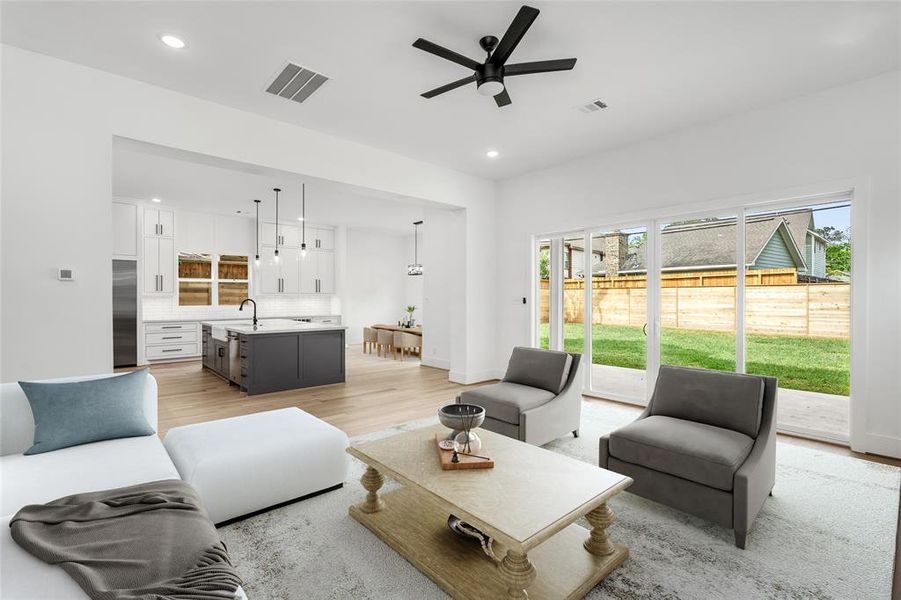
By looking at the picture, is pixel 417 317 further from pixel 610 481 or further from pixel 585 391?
pixel 610 481

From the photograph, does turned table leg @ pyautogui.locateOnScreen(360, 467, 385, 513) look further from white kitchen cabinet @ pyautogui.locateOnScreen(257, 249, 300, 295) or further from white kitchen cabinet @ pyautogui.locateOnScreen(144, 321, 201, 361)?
white kitchen cabinet @ pyautogui.locateOnScreen(257, 249, 300, 295)

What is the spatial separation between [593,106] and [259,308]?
8.04m

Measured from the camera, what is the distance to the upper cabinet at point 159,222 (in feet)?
25.9

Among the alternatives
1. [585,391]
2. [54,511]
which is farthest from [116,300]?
[585,391]

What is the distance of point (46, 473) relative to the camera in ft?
6.40

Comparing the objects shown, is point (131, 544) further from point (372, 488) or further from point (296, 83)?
point (296, 83)

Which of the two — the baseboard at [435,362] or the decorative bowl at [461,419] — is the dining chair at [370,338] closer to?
the baseboard at [435,362]

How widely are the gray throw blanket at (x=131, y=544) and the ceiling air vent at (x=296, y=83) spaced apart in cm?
308

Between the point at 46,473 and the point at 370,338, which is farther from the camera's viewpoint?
the point at 370,338

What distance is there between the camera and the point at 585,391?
555cm

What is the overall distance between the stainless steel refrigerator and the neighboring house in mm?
7864

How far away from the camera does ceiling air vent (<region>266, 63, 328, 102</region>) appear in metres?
3.40

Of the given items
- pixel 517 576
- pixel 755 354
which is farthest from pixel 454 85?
pixel 755 354

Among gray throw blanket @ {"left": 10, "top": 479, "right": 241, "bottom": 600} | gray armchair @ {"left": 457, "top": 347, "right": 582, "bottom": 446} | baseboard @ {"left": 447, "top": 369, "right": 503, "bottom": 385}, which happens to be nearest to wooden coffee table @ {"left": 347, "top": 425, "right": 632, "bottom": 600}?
gray throw blanket @ {"left": 10, "top": 479, "right": 241, "bottom": 600}
